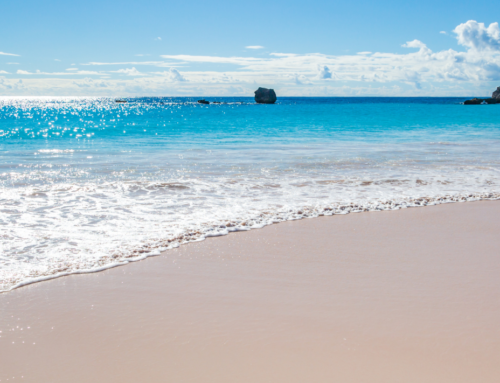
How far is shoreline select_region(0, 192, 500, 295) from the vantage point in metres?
4.81

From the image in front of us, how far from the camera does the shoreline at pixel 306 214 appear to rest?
4812mm

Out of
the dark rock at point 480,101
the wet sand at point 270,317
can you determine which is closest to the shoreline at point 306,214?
the wet sand at point 270,317

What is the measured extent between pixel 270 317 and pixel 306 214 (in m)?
3.68

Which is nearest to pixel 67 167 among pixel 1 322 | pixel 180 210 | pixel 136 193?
pixel 136 193

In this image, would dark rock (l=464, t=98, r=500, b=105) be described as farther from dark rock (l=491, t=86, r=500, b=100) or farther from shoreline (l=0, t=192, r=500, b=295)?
shoreline (l=0, t=192, r=500, b=295)

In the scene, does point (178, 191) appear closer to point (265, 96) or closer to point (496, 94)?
point (496, 94)

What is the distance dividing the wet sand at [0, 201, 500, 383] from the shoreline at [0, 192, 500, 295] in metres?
0.15

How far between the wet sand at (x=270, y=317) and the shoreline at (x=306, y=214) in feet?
0.49

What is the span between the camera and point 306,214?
7.32 metres

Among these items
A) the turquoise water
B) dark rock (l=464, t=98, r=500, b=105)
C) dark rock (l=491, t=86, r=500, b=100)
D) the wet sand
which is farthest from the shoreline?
dark rock (l=491, t=86, r=500, b=100)

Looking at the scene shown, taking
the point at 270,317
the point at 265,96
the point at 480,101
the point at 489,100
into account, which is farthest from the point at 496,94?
the point at 270,317

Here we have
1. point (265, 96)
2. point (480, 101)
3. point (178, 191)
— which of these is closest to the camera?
point (178, 191)

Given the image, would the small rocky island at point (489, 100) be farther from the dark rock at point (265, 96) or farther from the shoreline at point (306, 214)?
the shoreline at point (306, 214)

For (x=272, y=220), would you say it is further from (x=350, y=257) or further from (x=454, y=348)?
(x=454, y=348)
